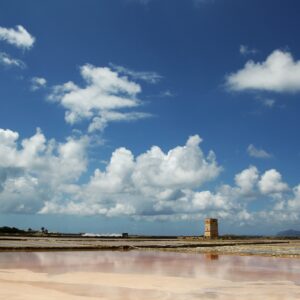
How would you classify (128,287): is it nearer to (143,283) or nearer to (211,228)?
(143,283)

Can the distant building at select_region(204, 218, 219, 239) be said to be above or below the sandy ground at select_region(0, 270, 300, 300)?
above

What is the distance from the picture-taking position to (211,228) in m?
87.7

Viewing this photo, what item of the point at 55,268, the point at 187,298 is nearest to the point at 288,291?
the point at 187,298

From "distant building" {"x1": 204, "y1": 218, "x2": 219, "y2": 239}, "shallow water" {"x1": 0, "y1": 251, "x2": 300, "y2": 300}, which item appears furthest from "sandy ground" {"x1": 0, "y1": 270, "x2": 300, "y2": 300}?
"distant building" {"x1": 204, "y1": 218, "x2": 219, "y2": 239}

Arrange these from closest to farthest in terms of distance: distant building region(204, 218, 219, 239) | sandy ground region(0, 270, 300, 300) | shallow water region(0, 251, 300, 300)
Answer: sandy ground region(0, 270, 300, 300)
shallow water region(0, 251, 300, 300)
distant building region(204, 218, 219, 239)

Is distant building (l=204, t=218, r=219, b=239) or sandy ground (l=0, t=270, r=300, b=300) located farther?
distant building (l=204, t=218, r=219, b=239)

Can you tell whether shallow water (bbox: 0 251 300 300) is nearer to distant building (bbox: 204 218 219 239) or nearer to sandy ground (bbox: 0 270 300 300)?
sandy ground (bbox: 0 270 300 300)

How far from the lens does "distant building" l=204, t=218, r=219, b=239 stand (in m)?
87.7

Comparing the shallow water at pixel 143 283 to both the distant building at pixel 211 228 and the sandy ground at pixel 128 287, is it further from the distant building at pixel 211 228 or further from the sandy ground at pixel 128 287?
the distant building at pixel 211 228

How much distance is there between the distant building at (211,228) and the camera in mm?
87688

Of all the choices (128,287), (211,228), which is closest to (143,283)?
(128,287)

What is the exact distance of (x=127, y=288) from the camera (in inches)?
618

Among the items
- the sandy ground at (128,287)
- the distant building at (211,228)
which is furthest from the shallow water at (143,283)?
Answer: the distant building at (211,228)

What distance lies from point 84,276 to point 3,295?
19.7 ft
